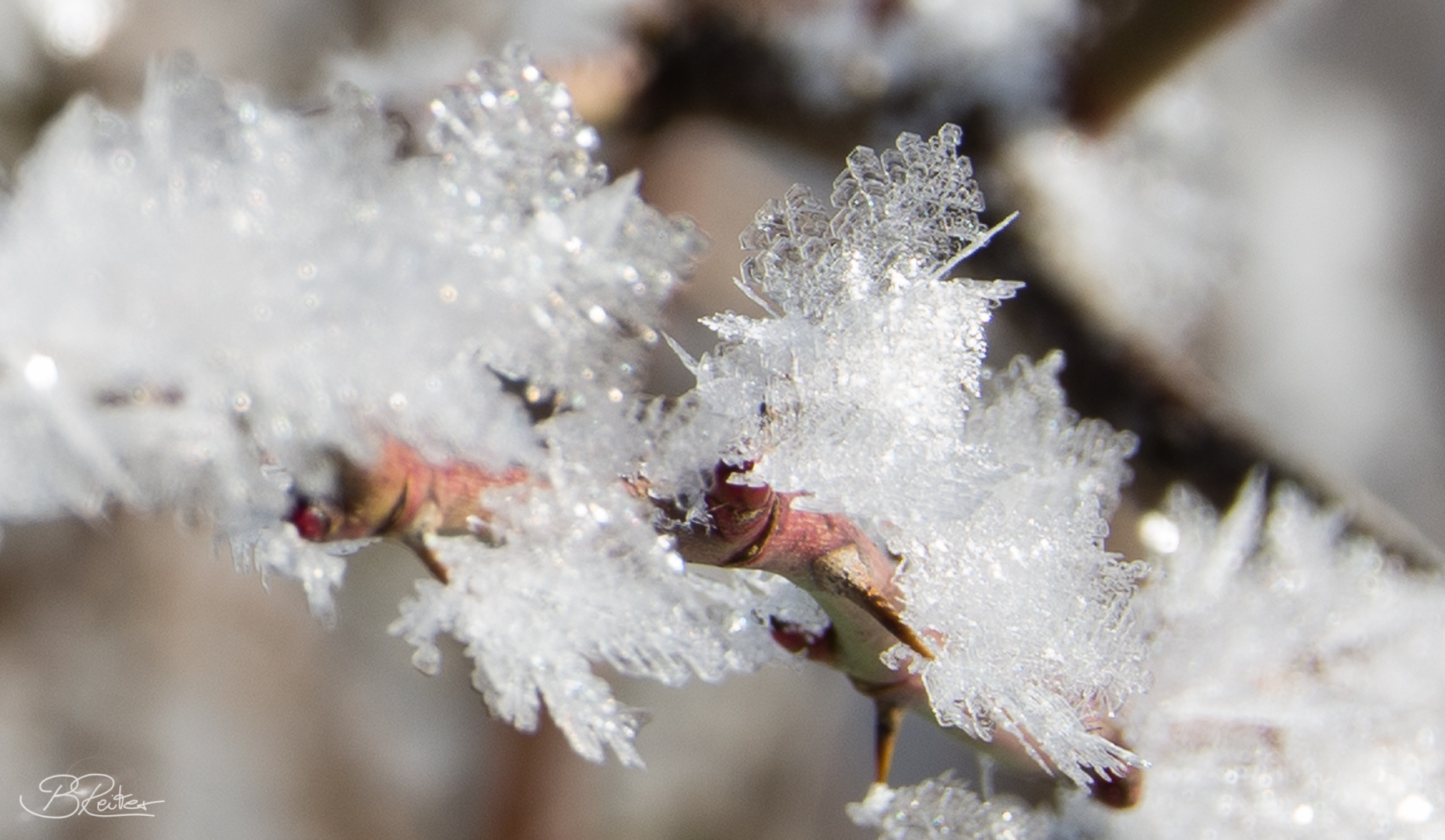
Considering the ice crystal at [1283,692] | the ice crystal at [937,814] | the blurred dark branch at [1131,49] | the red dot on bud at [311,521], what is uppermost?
the blurred dark branch at [1131,49]

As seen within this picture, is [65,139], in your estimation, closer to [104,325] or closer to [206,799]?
[104,325]

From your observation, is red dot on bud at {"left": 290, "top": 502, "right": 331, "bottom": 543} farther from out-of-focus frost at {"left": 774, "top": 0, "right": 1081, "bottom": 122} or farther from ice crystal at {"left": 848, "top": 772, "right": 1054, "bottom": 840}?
out-of-focus frost at {"left": 774, "top": 0, "right": 1081, "bottom": 122}

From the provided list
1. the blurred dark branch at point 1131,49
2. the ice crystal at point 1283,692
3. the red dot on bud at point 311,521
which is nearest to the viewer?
the red dot on bud at point 311,521

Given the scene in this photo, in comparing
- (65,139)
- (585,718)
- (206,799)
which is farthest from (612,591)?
(206,799)

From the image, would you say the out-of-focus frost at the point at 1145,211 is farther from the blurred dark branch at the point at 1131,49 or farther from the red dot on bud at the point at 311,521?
the red dot on bud at the point at 311,521

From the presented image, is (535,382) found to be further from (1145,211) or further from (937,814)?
(1145,211)

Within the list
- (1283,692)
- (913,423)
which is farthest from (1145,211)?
(913,423)

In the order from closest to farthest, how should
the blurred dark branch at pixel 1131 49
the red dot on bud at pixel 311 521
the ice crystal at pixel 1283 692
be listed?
the red dot on bud at pixel 311 521, the ice crystal at pixel 1283 692, the blurred dark branch at pixel 1131 49

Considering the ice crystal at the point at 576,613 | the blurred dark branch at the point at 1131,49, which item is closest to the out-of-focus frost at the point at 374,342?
the ice crystal at the point at 576,613
